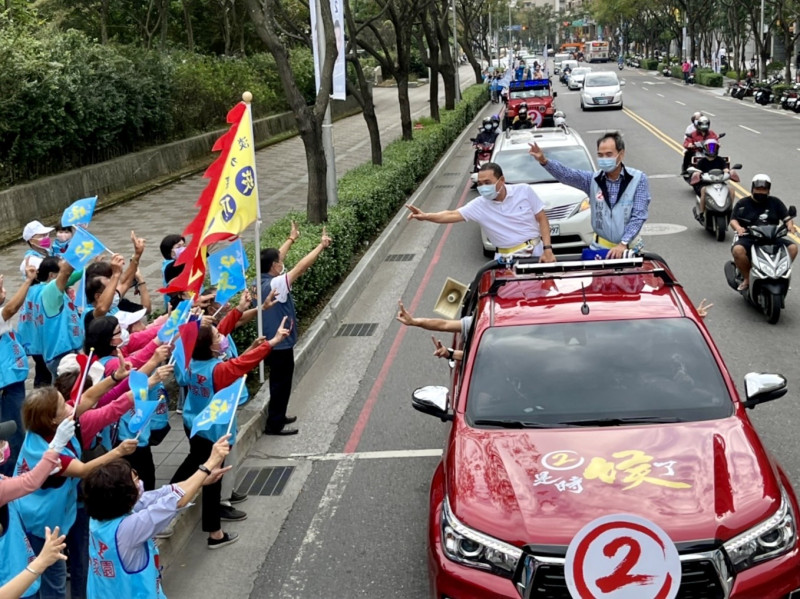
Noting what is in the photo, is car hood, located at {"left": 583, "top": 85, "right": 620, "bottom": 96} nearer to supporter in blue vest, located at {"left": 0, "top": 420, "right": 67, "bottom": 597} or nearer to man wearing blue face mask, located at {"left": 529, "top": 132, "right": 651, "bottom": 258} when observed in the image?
man wearing blue face mask, located at {"left": 529, "top": 132, "right": 651, "bottom": 258}

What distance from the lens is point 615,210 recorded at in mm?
8844

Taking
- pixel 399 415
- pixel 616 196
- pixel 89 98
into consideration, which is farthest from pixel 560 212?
pixel 89 98

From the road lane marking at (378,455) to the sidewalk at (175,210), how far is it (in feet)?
3.61

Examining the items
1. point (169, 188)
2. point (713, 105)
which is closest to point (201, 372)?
point (169, 188)

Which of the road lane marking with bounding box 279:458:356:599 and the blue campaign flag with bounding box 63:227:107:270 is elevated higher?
the blue campaign flag with bounding box 63:227:107:270

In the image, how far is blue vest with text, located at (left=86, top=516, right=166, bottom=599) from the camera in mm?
4801

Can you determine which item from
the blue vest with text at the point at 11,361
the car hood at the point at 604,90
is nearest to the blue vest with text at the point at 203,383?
the blue vest with text at the point at 11,361

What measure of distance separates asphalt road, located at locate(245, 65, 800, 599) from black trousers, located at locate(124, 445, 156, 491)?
0.95 m

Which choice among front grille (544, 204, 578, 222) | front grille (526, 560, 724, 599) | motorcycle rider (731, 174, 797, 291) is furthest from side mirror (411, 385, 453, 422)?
front grille (544, 204, 578, 222)

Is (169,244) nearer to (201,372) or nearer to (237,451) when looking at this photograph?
(237,451)

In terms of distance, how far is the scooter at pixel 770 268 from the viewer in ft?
35.7

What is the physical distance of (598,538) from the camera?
14.1ft

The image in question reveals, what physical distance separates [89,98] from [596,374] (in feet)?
54.7

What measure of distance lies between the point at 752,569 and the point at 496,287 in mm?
2760
